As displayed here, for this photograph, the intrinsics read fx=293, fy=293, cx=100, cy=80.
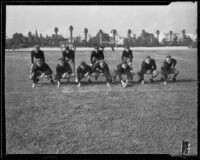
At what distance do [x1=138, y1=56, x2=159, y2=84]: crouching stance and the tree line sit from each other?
0.36 metres

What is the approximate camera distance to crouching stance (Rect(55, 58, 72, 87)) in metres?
5.73

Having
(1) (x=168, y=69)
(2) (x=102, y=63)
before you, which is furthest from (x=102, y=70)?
(1) (x=168, y=69)

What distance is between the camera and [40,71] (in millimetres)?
5824

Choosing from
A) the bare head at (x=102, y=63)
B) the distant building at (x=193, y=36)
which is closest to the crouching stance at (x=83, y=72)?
the bare head at (x=102, y=63)

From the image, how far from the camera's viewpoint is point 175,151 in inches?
191

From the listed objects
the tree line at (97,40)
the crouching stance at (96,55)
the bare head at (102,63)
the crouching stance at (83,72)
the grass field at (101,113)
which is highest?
the tree line at (97,40)

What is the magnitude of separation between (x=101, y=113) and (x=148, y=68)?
1457 mm

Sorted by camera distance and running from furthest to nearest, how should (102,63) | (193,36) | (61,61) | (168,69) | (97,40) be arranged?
(168,69), (102,63), (61,61), (97,40), (193,36)

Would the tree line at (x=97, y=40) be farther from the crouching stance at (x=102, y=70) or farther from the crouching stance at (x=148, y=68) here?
the crouching stance at (x=102, y=70)

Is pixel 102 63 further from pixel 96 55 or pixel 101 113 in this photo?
pixel 101 113

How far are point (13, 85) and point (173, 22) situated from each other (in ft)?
10.7

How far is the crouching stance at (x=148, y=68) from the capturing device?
5889mm

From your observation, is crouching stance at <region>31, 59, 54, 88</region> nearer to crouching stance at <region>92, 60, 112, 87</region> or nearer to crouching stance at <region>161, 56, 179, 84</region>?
crouching stance at <region>92, 60, 112, 87</region>

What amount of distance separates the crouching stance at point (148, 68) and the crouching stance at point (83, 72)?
3.55ft
